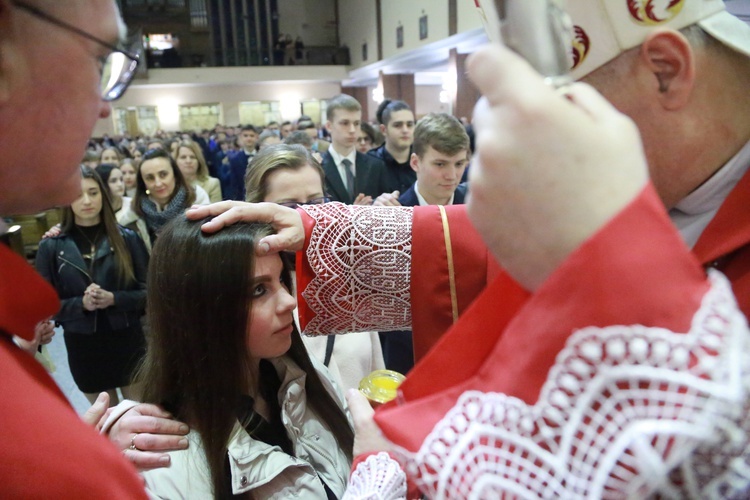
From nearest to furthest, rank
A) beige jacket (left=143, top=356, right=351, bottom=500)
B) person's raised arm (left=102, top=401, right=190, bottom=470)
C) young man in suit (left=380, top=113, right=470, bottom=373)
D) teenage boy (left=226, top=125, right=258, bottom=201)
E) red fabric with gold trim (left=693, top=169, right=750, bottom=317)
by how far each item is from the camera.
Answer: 1. red fabric with gold trim (left=693, top=169, right=750, bottom=317)
2. person's raised arm (left=102, top=401, right=190, bottom=470)
3. beige jacket (left=143, top=356, right=351, bottom=500)
4. young man in suit (left=380, top=113, right=470, bottom=373)
5. teenage boy (left=226, top=125, right=258, bottom=201)

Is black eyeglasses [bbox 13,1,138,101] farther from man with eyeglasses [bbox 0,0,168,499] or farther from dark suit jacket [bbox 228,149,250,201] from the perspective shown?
dark suit jacket [bbox 228,149,250,201]

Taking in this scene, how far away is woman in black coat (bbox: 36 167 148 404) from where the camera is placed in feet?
9.76

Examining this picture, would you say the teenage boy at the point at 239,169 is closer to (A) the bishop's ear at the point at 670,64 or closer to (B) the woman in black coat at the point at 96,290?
(B) the woman in black coat at the point at 96,290

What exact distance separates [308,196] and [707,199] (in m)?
1.66

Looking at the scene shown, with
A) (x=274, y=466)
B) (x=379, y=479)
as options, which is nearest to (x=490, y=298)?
(x=379, y=479)

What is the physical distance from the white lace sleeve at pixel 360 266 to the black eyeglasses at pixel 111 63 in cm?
58

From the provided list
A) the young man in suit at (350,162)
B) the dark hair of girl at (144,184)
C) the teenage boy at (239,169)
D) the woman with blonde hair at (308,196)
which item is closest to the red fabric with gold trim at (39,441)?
the woman with blonde hair at (308,196)

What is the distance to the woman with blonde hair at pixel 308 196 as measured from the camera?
6.54 feet

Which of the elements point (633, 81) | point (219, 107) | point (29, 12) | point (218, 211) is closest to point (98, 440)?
point (29, 12)

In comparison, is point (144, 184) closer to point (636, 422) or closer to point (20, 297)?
point (20, 297)

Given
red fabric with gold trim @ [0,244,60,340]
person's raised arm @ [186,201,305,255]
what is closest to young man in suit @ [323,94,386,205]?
person's raised arm @ [186,201,305,255]

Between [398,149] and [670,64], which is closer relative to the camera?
[670,64]

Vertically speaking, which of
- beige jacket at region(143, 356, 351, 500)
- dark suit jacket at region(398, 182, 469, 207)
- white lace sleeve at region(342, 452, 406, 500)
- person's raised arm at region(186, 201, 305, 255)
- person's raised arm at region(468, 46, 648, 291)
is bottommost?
beige jacket at region(143, 356, 351, 500)

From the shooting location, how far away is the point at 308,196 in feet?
7.34
